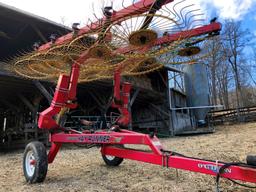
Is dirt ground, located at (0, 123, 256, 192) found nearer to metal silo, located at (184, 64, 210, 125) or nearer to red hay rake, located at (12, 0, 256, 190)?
red hay rake, located at (12, 0, 256, 190)

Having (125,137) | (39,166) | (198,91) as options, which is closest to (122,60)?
(125,137)

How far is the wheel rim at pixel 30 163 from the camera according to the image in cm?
470

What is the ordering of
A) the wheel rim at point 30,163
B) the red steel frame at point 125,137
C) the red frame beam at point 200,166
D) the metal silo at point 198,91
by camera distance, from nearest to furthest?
the red frame beam at point 200,166 → the red steel frame at point 125,137 → the wheel rim at point 30,163 → the metal silo at point 198,91

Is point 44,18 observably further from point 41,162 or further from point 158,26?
point 158,26

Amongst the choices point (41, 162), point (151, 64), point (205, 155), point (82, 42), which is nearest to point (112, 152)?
point (41, 162)

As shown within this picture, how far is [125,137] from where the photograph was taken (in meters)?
3.98

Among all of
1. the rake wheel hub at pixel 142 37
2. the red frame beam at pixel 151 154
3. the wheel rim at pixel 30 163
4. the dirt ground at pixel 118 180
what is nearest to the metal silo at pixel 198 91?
the dirt ground at pixel 118 180

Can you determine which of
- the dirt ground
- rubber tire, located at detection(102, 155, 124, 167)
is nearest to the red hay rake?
the dirt ground

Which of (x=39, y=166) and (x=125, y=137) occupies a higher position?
(x=125, y=137)

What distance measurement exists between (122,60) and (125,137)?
3.78 feet

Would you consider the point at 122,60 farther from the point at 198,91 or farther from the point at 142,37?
the point at 198,91

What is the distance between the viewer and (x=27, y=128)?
11797mm

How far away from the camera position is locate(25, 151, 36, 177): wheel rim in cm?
470

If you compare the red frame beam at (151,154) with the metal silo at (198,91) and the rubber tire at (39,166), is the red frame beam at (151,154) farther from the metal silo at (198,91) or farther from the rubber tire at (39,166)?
the metal silo at (198,91)
